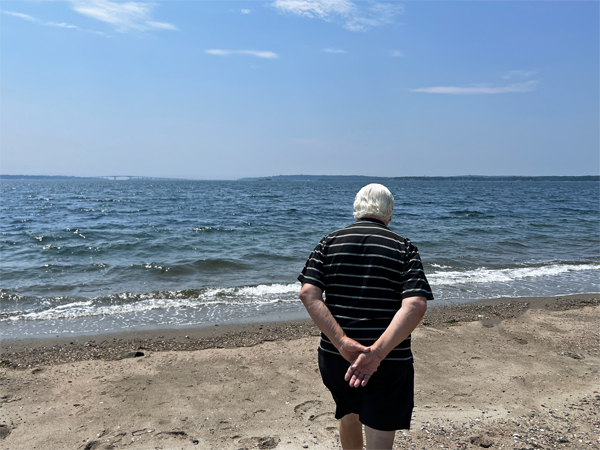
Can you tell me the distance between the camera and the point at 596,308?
7594 mm

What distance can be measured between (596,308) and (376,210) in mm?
7669

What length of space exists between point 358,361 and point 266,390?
2630mm

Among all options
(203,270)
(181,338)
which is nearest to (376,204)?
(181,338)

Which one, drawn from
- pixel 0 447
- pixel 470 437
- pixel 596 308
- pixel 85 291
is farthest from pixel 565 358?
pixel 85 291

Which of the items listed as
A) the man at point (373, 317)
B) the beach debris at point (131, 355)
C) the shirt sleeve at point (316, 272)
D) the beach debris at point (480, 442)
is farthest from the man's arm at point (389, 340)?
the beach debris at point (131, 355)

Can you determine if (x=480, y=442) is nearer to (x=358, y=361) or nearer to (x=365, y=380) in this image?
(x=365, y=380)

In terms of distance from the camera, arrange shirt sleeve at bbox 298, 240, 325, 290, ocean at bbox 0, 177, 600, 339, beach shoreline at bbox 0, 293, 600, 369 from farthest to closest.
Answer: ocean at bbox 0, 177, 600, 339 → beach shoreline at bbox 0, 293, 600, 369 → shirt sleeve at bbox 298, 240, 325, 290

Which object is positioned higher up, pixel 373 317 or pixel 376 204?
pixel 376 204

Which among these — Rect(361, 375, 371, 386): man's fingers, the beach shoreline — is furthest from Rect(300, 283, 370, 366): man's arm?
the beach shoreline

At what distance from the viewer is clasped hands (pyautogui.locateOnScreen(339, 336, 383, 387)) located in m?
2.05

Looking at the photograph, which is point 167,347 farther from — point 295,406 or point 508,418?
point 508,418

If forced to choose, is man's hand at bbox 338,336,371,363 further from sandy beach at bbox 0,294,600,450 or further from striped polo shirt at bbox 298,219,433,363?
sandy beach at bbox 0,294,600,450

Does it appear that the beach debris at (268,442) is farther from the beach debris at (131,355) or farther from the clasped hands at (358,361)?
the beach debris at (131,355)

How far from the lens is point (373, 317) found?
7.00 feet
